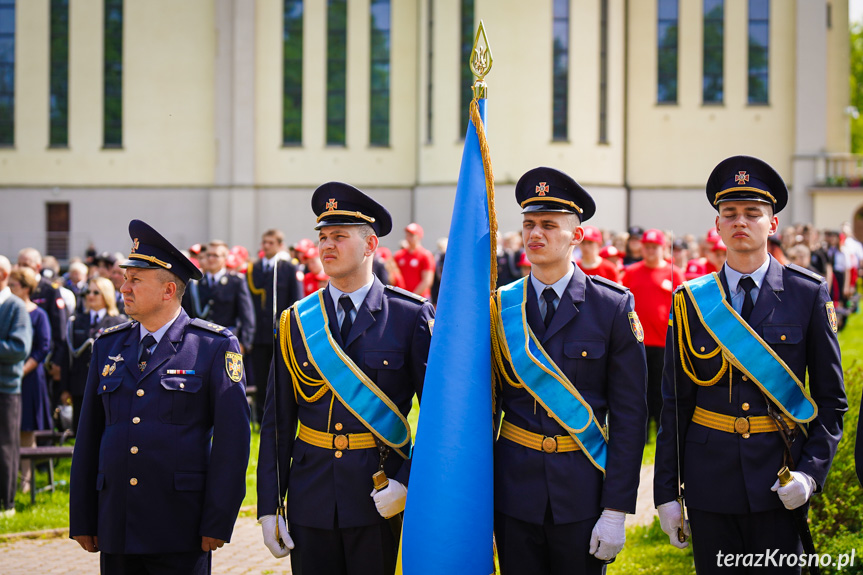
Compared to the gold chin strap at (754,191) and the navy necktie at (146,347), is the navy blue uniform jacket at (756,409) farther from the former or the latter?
the navy necktie at (146,347)

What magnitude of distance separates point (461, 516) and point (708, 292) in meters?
1.45

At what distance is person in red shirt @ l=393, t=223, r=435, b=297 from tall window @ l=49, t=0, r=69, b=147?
21.5m

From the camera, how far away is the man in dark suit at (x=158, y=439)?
4480 mm

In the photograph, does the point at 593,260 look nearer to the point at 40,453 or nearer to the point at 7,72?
the point at 40,453

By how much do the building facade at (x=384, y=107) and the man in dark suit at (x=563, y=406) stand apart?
82.3ft

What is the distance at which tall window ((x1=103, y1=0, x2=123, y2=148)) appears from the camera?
3412 centimetres

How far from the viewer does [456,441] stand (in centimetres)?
429

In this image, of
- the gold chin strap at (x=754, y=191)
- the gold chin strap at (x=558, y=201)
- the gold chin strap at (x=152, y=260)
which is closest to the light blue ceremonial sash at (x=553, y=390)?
the gold chin strap at (x=558, y=201)

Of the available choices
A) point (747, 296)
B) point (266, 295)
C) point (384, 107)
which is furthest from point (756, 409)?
point (384, 107)

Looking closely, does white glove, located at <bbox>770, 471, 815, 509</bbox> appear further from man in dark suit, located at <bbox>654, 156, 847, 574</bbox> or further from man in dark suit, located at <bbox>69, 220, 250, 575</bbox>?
man in dark suit, located at <bbox>69, 220, 250, 575</bbox>

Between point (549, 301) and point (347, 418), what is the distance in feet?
3.27

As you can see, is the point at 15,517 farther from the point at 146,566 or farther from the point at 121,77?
the point at 121,77

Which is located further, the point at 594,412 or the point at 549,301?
the point at 549,301

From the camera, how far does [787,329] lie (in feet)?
→ 14.4
